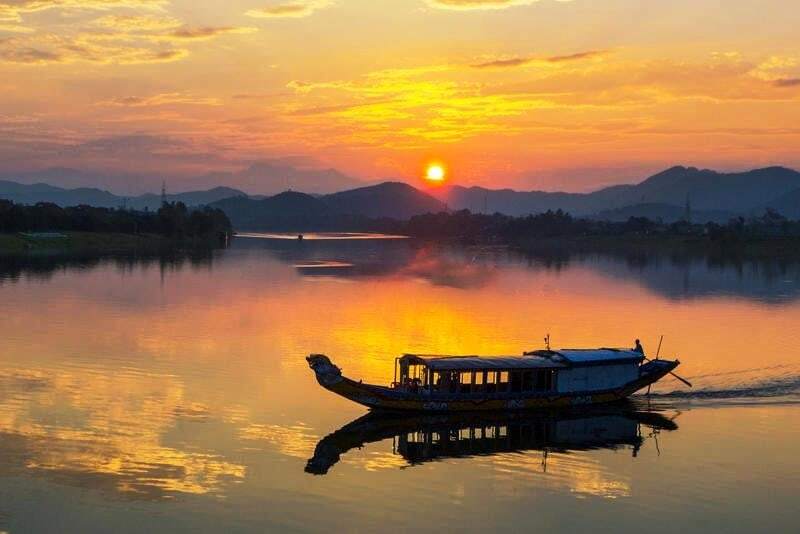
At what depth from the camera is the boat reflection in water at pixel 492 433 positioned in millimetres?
25766

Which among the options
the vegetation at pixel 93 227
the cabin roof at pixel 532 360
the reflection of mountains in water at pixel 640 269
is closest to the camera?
the cabin roof at pixel 532 360

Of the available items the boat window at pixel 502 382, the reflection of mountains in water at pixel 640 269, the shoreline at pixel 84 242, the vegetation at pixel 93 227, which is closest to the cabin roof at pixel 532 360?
the boat window at pixel 502 382

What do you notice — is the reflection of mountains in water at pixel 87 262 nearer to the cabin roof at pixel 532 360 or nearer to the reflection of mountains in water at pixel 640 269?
the reflection of mountains in water at pixel 640 269

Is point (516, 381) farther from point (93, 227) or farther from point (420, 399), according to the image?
point (93, 227)

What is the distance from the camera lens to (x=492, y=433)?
27828mm

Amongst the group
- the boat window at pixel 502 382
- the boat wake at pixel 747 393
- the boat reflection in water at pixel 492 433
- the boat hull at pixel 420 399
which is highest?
the boat window at pixel 502 382

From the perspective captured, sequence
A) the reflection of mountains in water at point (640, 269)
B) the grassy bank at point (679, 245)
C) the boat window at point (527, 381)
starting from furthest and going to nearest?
the grassy bank at point (679, 245), the reflection of mountains in water at point (640, 269), the boat window at point (527, 381)

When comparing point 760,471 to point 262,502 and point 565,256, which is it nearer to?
point 262,502

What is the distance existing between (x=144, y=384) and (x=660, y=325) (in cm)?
3157

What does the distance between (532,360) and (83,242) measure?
335ft

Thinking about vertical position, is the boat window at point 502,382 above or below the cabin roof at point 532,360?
below

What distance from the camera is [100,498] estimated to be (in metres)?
20.5

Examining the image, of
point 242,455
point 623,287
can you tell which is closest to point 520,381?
point 242,455

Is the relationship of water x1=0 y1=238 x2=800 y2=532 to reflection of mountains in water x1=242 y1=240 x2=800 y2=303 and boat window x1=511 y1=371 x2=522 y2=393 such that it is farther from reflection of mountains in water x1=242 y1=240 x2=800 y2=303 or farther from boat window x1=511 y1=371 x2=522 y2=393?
reflection of mountains in water x1=242 y1=240 x2=800 y2=303
